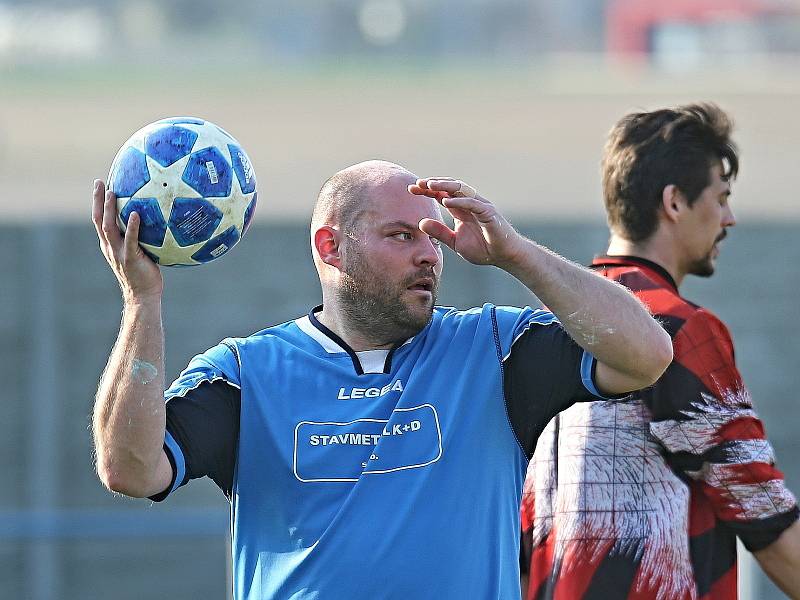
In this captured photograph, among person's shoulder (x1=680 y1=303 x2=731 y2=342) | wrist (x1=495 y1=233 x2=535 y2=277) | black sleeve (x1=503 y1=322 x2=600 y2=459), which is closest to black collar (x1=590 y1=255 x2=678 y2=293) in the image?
person's shoulder (x1=680 y1=303 x2=731 y2=342)

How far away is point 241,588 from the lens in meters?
3.46

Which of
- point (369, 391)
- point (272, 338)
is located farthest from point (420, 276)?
point (272, 338)

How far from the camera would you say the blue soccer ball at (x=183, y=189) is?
10.6ft

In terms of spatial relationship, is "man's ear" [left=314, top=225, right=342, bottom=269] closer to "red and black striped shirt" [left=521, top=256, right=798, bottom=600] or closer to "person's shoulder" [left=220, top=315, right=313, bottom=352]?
"person's shoulder" [left=220, top=315, right=313, bottom=352]

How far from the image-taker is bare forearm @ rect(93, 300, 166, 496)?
3.17 metres

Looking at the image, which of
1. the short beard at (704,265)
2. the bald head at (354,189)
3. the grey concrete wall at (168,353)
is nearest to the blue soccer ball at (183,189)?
the bald head at (354,189)

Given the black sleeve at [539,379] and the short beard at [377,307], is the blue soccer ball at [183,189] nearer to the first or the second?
the short beard at [377,307]

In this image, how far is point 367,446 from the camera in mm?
3354

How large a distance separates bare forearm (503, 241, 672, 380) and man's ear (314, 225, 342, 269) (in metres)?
0.62

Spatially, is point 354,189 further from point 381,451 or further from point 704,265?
point 704,265

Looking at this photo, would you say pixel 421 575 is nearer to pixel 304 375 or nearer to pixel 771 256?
pixel 304 375

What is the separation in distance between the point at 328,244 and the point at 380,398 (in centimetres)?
52

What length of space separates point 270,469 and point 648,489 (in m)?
1.18

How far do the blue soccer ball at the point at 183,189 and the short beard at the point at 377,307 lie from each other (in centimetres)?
34
